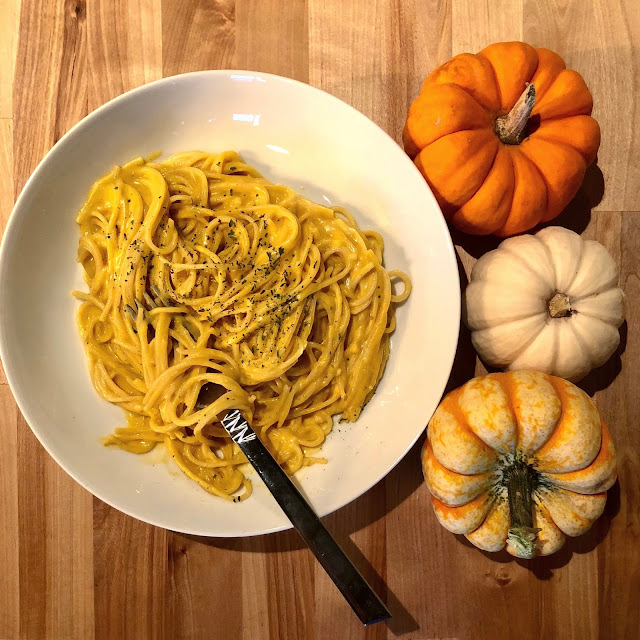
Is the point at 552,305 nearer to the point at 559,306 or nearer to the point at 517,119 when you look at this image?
the point at 559,306

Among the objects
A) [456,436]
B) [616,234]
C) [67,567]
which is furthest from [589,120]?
[67,567]

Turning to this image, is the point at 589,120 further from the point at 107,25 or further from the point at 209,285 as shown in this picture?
the point at 107,25

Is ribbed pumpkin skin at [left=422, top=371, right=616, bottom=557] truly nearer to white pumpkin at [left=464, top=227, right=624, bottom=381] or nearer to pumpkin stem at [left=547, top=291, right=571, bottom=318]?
white pumpkin at [left=464, top=227, right=624, bottom=381]

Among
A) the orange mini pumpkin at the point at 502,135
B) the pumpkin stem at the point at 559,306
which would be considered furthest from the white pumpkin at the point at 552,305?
the orange mini pumpkin at the point at 502,135

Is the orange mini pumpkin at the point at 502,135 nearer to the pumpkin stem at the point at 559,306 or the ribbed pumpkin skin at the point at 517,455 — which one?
the pumpkin stem at the point at 559,306

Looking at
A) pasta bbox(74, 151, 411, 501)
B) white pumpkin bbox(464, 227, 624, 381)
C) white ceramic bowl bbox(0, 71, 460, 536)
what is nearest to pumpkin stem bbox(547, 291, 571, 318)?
white pumpkin bbox(464, 227, 624, 381)

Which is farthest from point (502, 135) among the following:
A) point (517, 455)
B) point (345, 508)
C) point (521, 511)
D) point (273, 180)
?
point (345, 508)

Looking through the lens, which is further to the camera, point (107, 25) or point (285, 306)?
point (107, 25)
